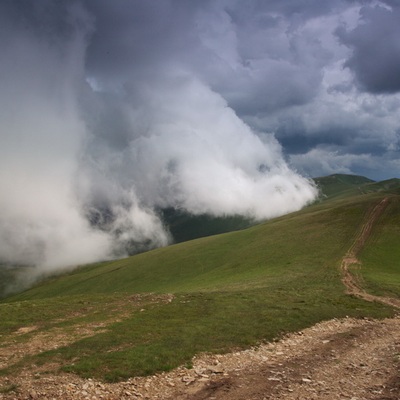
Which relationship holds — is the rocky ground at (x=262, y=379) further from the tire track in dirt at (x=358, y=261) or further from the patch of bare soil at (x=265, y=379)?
the tire track in dirt at (x=358, y=261)

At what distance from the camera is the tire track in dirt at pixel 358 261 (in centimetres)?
4363

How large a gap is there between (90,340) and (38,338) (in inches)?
178

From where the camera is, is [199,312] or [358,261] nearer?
[199,312]

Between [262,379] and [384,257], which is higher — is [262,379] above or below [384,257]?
above

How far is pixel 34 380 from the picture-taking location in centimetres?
1934

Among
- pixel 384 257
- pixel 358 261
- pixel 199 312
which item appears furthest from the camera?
pixel 384 257

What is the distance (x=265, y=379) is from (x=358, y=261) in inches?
2374

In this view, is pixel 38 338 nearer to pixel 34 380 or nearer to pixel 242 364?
pixel 34 380

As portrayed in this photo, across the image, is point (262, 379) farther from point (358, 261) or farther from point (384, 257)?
point (384, 257)

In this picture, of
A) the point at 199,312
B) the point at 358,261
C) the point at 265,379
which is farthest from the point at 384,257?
the point at 265,379

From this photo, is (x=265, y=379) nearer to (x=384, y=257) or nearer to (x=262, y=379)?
(x=262, y=379)

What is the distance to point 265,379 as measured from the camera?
19656 millimetres

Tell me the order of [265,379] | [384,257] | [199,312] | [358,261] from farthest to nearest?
[384,257] < [358,261] < [199,312] < [265,379]

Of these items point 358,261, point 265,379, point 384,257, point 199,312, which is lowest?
point 384,257
